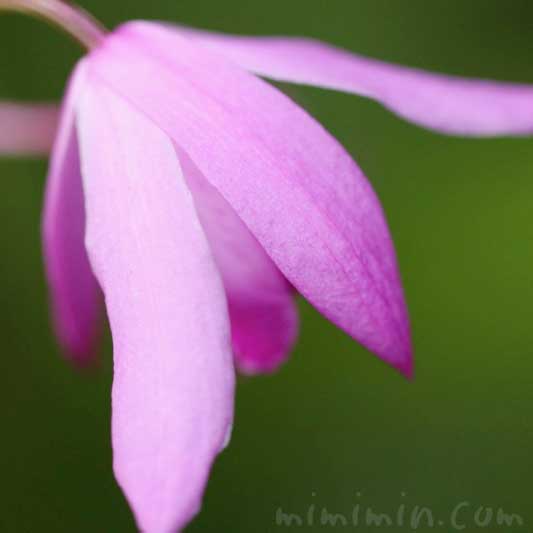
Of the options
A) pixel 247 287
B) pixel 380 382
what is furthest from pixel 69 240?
pixel 380 382

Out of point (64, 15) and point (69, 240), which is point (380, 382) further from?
point (64, 15)

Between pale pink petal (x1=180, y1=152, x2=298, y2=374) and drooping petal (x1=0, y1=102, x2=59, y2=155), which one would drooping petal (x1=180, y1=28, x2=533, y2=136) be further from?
drooping petal (x1=0, y1=102, x2=59, y2=155)

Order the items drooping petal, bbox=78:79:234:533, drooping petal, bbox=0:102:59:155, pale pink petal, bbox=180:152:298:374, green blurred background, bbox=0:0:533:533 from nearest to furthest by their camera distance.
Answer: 1. drooping petal, bbox=78:79:234:533
2. pale pink petal, bbox=180:152:298:374
3. drooping petal, bbox=0:102:59:155
4. green blurred background, bbox=0:0:533:533

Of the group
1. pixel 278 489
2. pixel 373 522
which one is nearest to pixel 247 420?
pixel 278 489

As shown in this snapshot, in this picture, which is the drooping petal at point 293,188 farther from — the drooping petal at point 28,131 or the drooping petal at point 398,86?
the drooping petal at point 28,131

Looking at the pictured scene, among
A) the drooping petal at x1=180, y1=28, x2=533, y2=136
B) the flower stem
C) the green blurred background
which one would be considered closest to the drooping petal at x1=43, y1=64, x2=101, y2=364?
the flower stem

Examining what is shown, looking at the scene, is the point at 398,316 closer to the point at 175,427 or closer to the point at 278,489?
the point at 175,427
